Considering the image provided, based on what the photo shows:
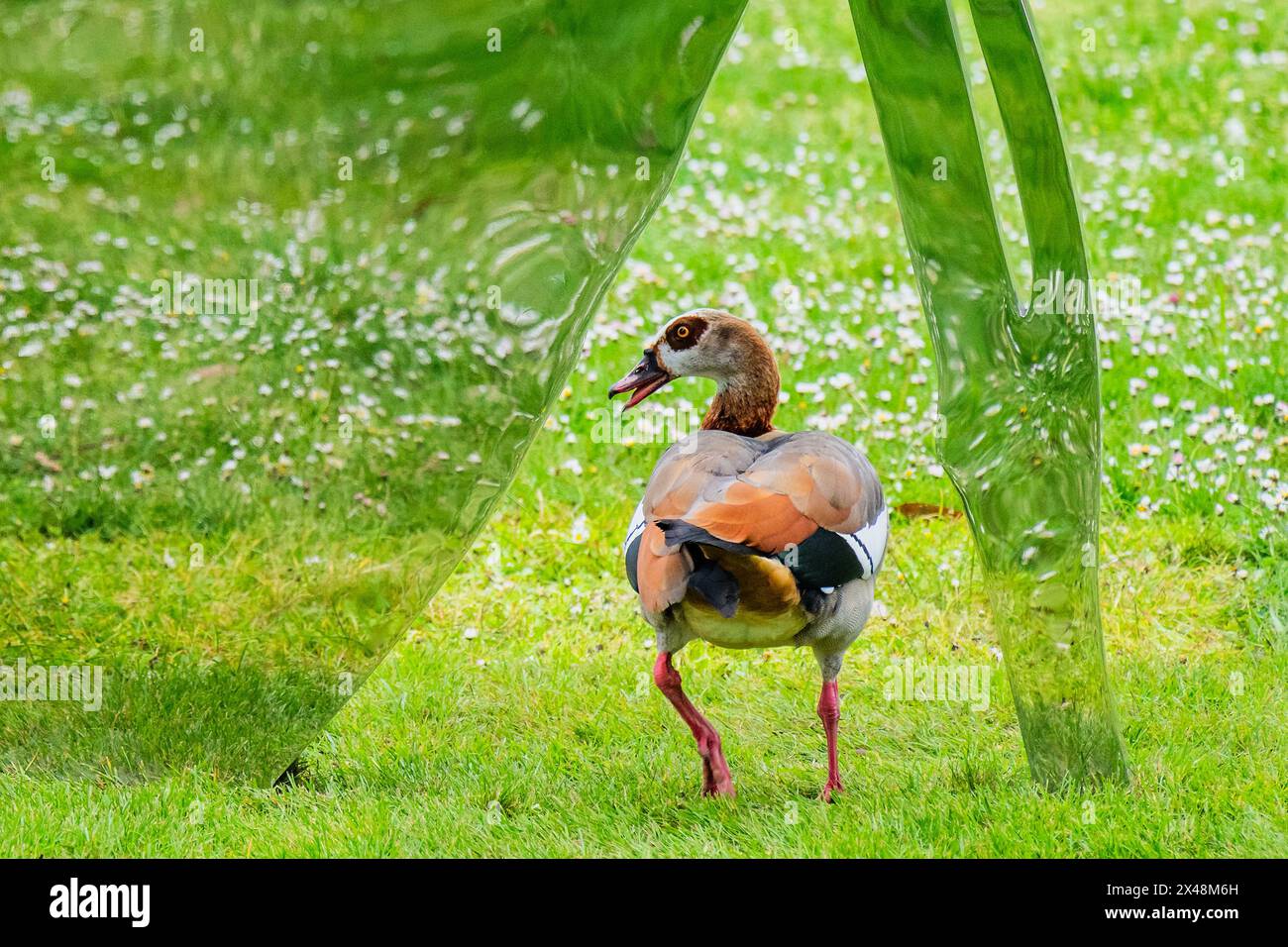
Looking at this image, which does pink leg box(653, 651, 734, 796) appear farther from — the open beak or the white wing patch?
the open beak

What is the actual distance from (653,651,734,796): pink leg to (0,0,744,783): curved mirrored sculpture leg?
655 mm

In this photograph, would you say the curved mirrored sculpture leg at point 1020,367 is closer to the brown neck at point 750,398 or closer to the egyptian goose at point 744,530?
the egyptian goose at point 744,530

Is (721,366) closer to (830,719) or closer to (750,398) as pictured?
(750,398)

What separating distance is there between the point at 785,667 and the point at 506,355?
1962mm

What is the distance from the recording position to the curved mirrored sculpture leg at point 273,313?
3.90 m

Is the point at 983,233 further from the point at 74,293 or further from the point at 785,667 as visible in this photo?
the point at 74,293

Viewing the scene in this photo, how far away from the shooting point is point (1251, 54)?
10.5 m

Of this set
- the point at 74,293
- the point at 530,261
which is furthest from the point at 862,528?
the point at 74,293

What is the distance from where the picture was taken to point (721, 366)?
Answer: 4668 mm

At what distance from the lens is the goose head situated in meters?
4.63

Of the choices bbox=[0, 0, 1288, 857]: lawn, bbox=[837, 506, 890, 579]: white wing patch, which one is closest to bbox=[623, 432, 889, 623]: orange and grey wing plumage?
bbox=[837, 506, 890, 579]: white wing patch

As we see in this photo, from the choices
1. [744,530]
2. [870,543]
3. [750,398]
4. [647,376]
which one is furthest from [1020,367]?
[647,376]

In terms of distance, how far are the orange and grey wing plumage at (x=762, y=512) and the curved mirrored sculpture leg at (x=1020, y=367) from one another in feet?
1.05

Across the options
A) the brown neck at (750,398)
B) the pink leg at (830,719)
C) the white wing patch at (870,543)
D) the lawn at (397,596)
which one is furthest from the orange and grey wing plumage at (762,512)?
the lawn at (397,596)
